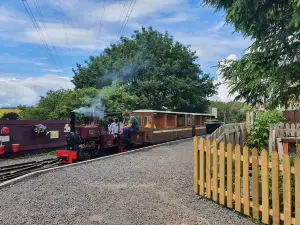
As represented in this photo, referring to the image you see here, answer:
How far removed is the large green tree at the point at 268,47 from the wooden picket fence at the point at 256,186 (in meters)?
1.47

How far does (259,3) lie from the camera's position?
4.44m

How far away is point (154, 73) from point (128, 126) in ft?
56.4

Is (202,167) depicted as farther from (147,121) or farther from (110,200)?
(147,121)

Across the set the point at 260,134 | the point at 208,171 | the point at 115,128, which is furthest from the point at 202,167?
the point at 115,128

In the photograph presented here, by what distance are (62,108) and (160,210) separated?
59.5ft

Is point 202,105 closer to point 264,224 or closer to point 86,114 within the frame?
point 86,114

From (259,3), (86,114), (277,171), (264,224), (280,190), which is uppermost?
(259,3)

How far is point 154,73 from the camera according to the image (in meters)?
30.2

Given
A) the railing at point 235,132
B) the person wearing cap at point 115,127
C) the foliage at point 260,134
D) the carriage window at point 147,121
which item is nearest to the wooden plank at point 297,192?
the railing at point 235,132

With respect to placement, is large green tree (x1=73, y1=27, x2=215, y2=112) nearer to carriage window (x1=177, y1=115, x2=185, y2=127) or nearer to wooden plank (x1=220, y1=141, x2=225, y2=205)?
carriage window (x1=177, y1=115, x2=185, y2=127)

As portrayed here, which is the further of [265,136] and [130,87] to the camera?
[130,87]

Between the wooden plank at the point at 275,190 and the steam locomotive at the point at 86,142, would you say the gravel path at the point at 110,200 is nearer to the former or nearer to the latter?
the wooden plank at the point at 275,190

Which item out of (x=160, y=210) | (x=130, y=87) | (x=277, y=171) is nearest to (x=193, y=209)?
(x=160, y=210)

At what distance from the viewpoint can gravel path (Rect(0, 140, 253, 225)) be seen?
429cm
